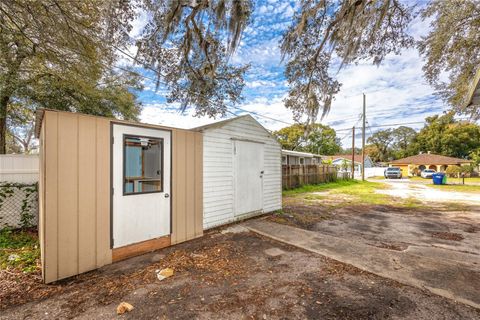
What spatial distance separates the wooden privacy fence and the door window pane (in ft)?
29.2

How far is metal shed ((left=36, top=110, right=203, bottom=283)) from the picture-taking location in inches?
105

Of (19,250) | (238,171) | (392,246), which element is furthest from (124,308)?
(392,246)

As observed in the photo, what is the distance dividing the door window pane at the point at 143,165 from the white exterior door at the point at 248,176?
6.34 ft

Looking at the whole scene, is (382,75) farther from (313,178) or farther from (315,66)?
(313,178)

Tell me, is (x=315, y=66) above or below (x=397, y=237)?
above

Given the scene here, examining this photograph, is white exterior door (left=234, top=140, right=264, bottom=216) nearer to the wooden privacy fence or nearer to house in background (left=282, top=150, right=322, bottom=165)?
the wooden privacy fence

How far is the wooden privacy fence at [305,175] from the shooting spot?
1248 cm

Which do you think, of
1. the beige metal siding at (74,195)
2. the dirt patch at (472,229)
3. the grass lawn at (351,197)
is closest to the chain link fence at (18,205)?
the beige metal siding at (74,195)

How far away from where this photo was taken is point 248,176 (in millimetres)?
5566

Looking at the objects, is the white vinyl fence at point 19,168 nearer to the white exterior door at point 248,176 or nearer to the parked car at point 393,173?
the white exterior door at point 248,176

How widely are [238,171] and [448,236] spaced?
4729mm

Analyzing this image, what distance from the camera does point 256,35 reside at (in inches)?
233

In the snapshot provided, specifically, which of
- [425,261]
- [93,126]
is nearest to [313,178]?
[425,261]

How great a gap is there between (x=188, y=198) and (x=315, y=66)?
452 cm
